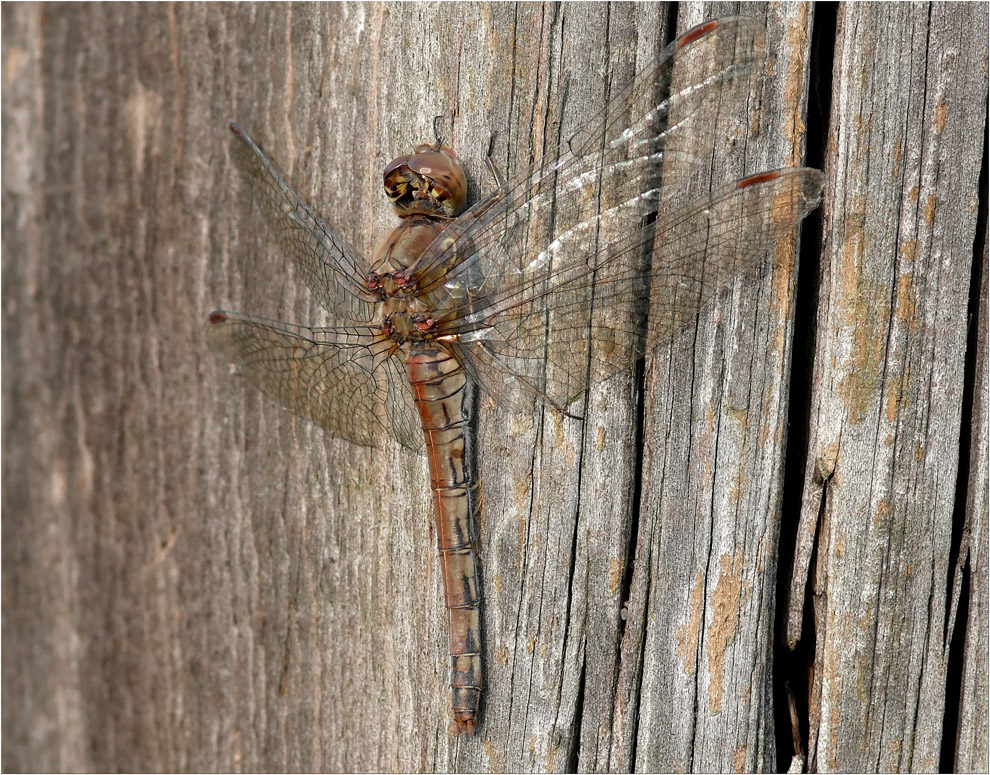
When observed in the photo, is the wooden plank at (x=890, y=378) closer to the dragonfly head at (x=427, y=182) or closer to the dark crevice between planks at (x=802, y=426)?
the dark crevice between planks at (x=802, y=426)

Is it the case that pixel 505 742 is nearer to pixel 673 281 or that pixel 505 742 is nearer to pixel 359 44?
pixel 673 281

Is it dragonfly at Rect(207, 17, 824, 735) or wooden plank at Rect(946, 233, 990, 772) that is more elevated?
dragonfly at Rect(207, 17, 824, 735)

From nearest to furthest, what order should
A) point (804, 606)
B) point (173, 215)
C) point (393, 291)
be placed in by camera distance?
point (804, 606) < point (393, 291) < point (173, 215)

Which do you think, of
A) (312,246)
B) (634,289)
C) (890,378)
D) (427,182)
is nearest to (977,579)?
(890,378)

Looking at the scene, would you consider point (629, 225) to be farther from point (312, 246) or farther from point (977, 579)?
point (977, 579)

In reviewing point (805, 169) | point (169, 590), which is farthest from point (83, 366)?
point (805, 169)

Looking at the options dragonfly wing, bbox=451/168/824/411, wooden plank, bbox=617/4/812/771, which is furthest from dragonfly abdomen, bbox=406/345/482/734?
wooden plank, bbox=617/4/812/771

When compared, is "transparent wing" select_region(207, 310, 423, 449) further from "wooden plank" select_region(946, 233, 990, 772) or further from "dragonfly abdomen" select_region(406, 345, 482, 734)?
"wooden plank" select_region(946, 233, 990, 772)
